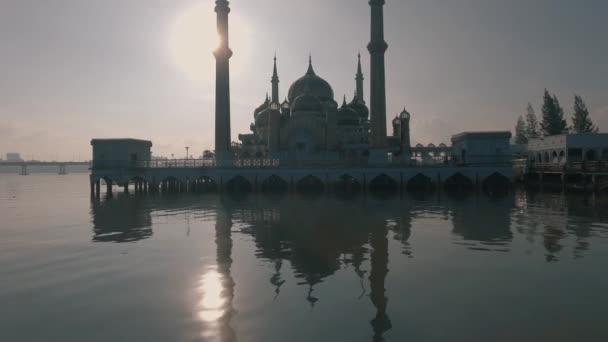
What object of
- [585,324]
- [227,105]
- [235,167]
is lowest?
[585,324]

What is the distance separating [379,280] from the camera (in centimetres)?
1086

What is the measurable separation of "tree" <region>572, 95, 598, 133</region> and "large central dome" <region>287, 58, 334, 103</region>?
44494 millimetres

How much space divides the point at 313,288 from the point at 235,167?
35.8 m

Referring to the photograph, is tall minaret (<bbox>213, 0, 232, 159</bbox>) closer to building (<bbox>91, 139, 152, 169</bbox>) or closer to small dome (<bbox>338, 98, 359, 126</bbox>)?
building (<bbox>91, 139, 152, 169</bbox>)

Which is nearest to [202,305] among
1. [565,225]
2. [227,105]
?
[565,225]

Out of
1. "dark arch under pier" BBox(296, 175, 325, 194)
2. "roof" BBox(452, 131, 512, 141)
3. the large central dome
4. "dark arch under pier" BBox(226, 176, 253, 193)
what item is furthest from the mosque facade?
"roof" BBox(452, 131, 512, 141)

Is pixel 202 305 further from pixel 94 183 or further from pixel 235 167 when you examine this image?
pixel 94 183

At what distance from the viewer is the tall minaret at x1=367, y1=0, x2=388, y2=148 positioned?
52.4 m

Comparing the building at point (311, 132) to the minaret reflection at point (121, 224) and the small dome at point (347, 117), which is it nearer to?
the small dome at point (347, 117)

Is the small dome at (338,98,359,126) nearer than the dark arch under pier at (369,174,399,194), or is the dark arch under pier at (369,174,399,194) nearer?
the dark arch under pier at (369,174,399,194)

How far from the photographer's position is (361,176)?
4372cm

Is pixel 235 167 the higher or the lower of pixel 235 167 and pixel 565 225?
the higher

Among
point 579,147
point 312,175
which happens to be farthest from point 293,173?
point 579,147

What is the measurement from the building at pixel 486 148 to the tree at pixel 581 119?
1375 inches
